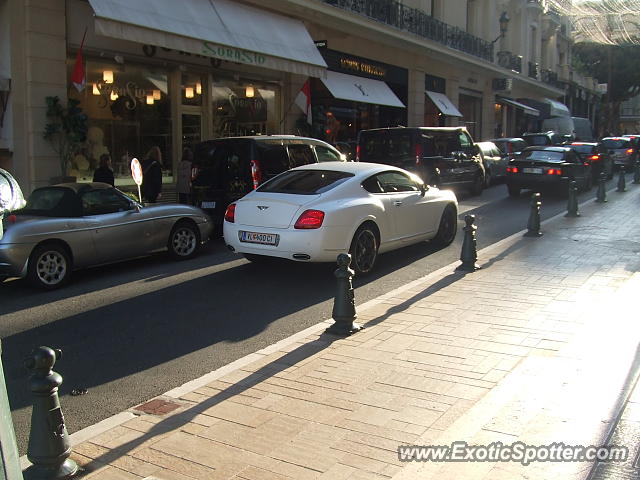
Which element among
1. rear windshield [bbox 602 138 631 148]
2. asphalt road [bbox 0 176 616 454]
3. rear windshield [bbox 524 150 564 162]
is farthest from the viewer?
rear windshield [bbox 602 138 631 148]

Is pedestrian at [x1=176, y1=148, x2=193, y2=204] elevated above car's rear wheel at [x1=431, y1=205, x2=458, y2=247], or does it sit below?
above

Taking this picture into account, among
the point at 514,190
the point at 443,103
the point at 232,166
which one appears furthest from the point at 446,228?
the point at 443,103

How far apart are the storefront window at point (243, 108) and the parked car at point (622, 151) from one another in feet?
55.7

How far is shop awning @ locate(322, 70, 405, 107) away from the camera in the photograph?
20.5 metres

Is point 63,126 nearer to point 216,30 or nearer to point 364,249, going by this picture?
point 216,30

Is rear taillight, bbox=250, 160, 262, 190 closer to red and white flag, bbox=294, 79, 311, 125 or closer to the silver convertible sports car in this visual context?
the silver convertible sports car

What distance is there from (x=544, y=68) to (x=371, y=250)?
139 feet

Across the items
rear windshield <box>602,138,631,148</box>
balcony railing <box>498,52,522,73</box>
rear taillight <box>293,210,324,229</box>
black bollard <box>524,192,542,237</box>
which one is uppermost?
balcony railing <box>498,52,522,73</box>

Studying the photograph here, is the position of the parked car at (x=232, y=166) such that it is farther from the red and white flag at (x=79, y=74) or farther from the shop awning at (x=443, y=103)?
the shop awning at (x=443, y=103)

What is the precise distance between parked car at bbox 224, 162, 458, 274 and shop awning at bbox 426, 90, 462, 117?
19.4 m

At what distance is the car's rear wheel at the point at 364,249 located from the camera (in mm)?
8508

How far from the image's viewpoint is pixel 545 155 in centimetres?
1820

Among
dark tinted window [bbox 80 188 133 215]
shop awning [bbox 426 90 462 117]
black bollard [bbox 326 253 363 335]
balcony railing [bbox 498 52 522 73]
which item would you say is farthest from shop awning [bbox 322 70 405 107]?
balcony railing [bbox 498 52 522 73]

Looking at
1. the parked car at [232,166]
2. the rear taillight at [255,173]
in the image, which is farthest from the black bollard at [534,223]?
the rear taillight at [255,173]
